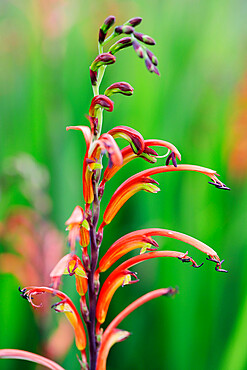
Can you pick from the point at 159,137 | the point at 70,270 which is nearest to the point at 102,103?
the point at 70,270

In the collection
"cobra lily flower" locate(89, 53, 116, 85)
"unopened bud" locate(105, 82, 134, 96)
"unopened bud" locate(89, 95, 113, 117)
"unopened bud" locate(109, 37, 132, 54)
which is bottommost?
"unopened bud" locate(89, 95, 113, 117)

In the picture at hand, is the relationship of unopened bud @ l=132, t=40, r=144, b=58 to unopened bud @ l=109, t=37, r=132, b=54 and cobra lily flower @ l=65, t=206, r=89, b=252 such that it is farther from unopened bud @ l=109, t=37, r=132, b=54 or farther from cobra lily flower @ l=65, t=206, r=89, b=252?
cobra lily flower @ l=65, t=206, r=89, b=252

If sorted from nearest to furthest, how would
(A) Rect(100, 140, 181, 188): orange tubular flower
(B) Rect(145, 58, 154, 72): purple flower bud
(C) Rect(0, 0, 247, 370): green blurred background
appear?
(B) Rect(145, 58, 154, 72): purple flower bud < (A) Rect(100, 140, 181, 188): orange tubular flower < (C) Rect(0, 0, 247, 370): green blurred background

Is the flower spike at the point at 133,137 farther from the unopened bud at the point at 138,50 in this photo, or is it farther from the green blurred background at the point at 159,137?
the green blurred background at the point at 159,137

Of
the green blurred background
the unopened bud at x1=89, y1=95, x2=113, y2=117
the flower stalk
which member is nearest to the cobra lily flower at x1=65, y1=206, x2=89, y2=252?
the flower stalk

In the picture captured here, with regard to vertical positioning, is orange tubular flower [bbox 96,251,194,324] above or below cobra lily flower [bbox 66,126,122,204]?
below

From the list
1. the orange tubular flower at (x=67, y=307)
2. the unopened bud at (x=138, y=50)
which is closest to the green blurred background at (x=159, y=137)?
the orange tubular flower at (x=67, y=307)
